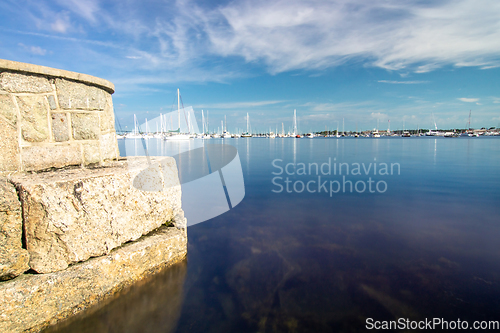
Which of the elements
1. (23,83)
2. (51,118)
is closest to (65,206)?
(51,118)

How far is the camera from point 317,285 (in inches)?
136

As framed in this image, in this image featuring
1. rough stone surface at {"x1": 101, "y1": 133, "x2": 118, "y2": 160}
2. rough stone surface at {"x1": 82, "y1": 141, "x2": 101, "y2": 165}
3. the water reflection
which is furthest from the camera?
rough stone surface at {"x1": 101, "y1": 133, "x2": 118, "y2": 160}

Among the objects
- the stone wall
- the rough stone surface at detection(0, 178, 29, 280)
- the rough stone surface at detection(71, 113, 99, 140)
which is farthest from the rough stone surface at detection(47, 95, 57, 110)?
the rough stone surface at detection(0, 178, 29, 280)

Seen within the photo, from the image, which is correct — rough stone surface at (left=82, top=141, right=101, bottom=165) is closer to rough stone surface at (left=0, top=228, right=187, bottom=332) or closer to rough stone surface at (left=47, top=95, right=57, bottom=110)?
rough stone surface at (left=47, top=95, right=57, bottom=110)

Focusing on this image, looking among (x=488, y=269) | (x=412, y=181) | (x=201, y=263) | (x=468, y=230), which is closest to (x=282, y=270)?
(x=201, y=263)

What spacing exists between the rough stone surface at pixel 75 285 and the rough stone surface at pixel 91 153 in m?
1.33

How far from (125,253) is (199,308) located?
1145mm

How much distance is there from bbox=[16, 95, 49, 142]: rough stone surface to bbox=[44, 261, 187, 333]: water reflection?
7.00ft

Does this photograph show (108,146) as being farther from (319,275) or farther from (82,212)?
(319,275)

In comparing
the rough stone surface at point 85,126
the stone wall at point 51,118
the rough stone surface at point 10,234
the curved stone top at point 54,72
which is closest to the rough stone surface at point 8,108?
the stone wall at point 51,118

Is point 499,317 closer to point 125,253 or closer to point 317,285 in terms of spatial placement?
point 317,285

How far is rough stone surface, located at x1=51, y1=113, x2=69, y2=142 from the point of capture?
3121 mm

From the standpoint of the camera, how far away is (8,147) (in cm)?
273

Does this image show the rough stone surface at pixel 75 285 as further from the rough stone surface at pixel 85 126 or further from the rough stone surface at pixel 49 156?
the rough stone surface at pixel 85 126
